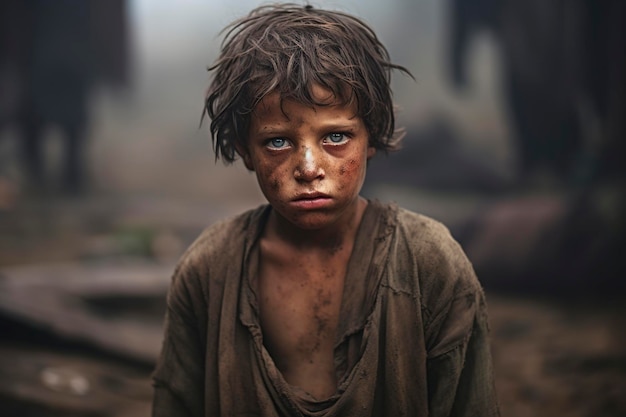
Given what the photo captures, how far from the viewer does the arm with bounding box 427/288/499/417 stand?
1.96 metres

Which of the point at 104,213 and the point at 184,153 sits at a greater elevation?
the point at 184,153

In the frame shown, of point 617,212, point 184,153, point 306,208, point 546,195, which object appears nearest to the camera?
point 306,208

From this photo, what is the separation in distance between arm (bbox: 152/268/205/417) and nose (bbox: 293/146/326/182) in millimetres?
548

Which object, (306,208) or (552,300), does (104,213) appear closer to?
(552,300)

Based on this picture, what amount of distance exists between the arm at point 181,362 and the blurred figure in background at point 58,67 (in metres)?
6.54

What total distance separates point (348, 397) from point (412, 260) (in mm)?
384

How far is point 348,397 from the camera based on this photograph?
1905mm

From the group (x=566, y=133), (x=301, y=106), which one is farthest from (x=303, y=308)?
(x=566, y=133)

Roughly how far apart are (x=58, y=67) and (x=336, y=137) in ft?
23.2

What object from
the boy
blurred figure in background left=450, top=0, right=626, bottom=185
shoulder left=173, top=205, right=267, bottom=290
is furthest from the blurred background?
shoulder left=173, top=205, right=267, bottom=290

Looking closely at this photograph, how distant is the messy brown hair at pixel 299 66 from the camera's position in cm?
185

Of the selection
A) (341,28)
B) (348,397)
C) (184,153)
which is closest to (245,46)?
(341,28)

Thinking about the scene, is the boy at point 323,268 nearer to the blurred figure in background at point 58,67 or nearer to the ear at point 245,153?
the ear at point 245,153

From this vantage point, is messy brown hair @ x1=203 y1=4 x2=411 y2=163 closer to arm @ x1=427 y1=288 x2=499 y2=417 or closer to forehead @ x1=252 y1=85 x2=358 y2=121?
forehead @ x1=252 y1=85 x2=358 y2=121
